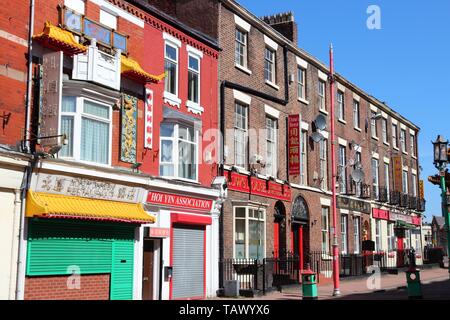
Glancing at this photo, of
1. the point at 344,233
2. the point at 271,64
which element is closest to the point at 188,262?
the point at 271,64

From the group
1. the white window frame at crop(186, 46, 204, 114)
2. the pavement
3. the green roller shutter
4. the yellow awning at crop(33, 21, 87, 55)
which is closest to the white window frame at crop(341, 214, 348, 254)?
the pavement

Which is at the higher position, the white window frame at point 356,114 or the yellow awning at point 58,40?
the white window frame at point 356,114

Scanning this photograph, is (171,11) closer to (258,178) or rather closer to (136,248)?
(258,178)

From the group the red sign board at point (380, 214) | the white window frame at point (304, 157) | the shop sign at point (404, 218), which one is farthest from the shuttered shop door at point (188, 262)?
the shop sign at point (404, 218)

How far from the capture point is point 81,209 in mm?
15445

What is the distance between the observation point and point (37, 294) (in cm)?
1451

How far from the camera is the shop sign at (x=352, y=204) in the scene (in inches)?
1250

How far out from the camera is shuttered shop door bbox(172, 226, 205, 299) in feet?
64.0

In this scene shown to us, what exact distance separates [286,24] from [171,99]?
41.1 ft

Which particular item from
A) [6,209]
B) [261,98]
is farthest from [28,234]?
[261,98]

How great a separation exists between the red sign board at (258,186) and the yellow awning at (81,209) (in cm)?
549

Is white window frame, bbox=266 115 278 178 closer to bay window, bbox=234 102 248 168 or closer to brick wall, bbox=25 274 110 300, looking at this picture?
bay window, bbox=234 102 248 168

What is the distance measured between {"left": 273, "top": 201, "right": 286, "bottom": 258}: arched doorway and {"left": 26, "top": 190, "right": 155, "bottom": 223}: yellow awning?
9.20 m

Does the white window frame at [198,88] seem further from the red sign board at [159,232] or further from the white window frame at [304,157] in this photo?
the white window frame at [304,157]
